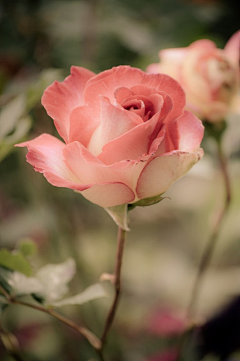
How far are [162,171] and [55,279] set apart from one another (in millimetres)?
133

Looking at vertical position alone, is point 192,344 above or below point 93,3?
below

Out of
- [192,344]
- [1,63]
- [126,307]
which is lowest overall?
[126,307]

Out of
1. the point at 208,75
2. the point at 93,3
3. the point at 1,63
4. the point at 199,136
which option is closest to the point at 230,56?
the point at 208,75

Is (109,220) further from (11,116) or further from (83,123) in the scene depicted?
(83,123)

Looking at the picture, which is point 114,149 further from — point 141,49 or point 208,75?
point 141,49

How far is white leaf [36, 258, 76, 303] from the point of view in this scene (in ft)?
0.87

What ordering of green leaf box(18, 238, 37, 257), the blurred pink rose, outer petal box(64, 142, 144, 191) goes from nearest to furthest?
outer petal box(64, 142, 144, 191), green leaf box(18, 238, 37, 257), the blurred pink rose

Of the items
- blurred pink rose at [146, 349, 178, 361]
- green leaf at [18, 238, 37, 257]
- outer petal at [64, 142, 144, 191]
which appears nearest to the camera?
outer petal at [64, 142, 144, 191]

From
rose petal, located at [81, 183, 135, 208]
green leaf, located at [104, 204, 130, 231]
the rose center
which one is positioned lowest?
green leaf, located at [104, 204, 130, 231]

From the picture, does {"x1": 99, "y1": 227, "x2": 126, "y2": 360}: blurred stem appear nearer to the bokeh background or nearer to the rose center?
the rose center

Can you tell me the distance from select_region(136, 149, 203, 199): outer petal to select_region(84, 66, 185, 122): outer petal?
0.09ft

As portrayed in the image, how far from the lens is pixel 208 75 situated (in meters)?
0.36

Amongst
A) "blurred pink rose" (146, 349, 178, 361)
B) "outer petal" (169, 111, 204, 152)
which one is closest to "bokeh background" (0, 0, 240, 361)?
"blurred pink rose" (146, 349, 178, 361)

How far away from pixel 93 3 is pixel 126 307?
0.58 metres
